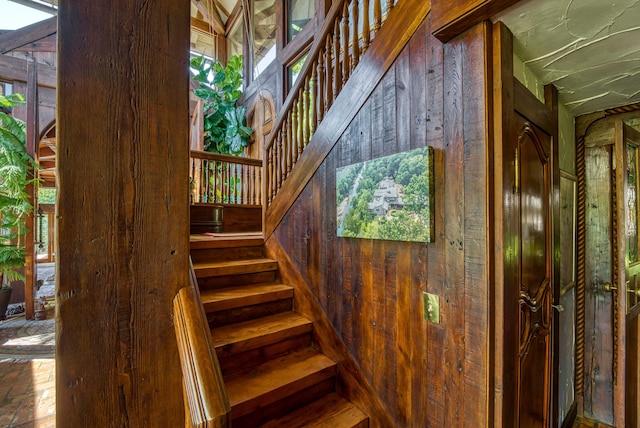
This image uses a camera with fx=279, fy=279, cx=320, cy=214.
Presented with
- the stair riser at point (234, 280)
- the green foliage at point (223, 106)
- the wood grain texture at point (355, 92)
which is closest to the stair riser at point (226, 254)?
the stair riser at point (234, 280)

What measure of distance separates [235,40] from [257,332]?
621 centimetres

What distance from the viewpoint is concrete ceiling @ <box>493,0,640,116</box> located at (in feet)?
3.40

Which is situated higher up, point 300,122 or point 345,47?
point 345,47

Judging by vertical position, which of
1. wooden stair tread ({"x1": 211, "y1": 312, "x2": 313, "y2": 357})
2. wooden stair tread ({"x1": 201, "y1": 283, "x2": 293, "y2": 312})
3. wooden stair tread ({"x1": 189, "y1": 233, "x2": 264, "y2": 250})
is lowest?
wooden stair tread ({"x1": 211, "y1": 312, "x2": 313, "y2": 357})

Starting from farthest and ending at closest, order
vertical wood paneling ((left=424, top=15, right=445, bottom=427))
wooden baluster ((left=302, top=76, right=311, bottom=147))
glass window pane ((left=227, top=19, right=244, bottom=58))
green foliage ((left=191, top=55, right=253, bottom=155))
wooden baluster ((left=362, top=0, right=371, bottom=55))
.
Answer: glass window pane ((left=227, top=19, right=244, bottom=58)) → green foliage ((left=191, top=55, right=253, bottom=155)) → wooden baluster ((left=302, top=76, right=311, bottom=147)) → wooden baluster ((left=362, top=0, right=371, bottom=55)) → vertical wood paneling ((left=424, top=15, right=445, bottom=427))

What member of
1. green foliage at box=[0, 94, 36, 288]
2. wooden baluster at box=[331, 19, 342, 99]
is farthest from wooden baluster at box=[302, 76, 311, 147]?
green foliage at box=[0, 94, 36, 288]

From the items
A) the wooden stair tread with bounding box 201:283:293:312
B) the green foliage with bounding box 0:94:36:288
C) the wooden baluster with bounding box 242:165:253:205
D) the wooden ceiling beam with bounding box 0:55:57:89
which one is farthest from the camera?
the wooden baluster with bounding box 242:165:253:205

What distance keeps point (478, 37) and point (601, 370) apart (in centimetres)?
256

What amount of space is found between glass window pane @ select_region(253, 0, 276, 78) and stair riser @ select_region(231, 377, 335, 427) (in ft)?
15.5

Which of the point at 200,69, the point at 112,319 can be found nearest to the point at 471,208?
the point at 112,319

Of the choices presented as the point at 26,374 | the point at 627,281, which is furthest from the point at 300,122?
the point at 26,374

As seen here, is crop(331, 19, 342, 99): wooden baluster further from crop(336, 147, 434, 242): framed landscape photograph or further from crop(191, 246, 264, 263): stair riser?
crop(191, 246, 264, 263): stair riser

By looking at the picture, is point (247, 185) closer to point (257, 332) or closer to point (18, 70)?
point (257, 332)

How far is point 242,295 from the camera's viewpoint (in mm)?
2084
